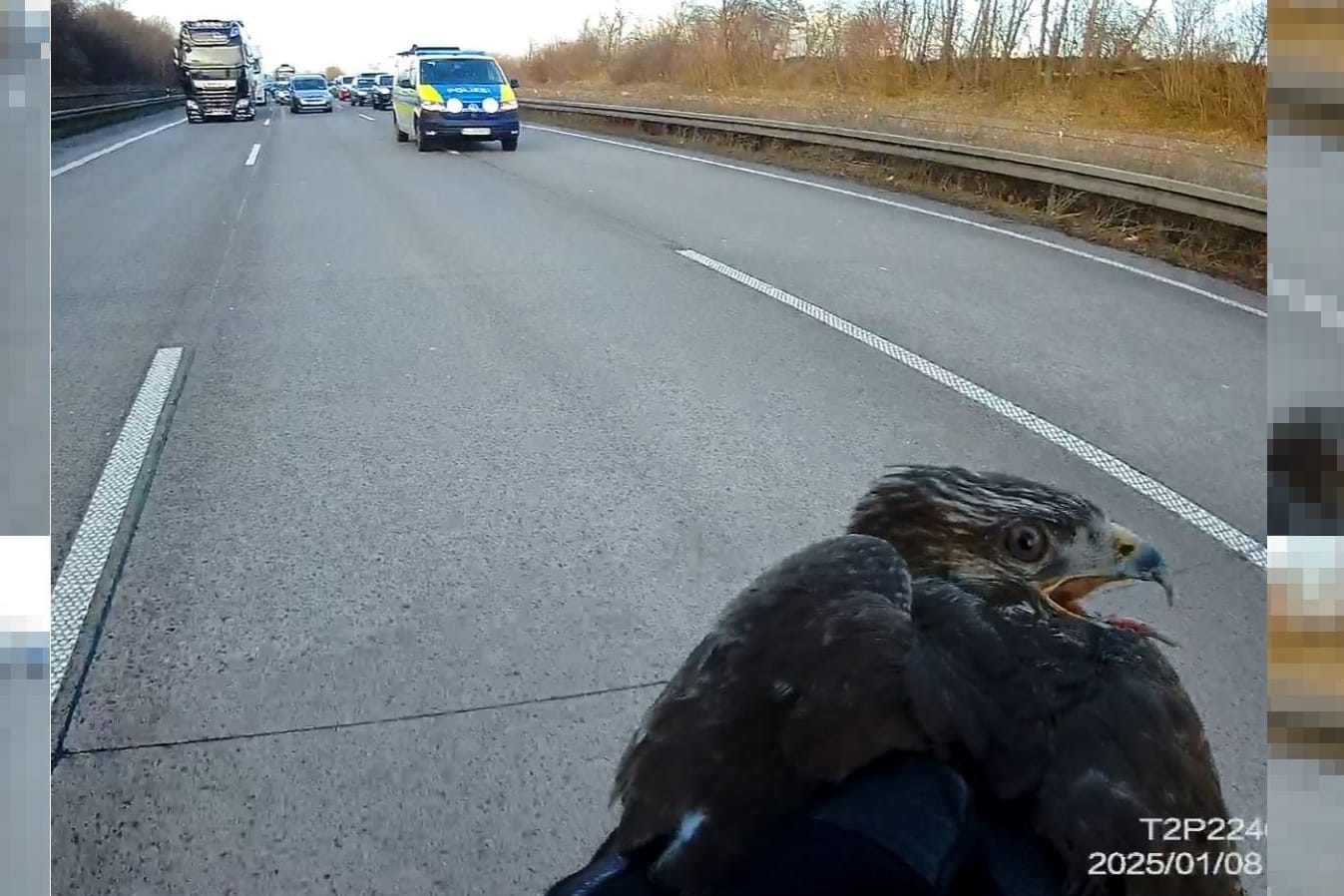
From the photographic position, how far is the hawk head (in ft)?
3.61

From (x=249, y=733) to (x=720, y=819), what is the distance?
1.55m

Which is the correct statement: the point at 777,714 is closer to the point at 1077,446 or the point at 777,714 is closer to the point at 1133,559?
the point at 1133,559

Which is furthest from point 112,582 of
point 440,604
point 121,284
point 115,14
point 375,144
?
point 375,144

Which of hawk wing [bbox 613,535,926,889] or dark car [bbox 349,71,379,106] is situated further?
dark car [bbox 349,71,379,106]

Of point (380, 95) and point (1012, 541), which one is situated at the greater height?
point (380, 95)

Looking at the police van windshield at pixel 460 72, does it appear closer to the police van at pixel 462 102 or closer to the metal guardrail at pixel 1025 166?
the police van at pixel 462 102

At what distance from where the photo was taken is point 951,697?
3.34 ft

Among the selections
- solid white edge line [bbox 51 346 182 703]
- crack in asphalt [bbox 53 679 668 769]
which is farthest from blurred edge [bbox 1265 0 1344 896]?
solid white edge line [bbox 51 346 182 703]

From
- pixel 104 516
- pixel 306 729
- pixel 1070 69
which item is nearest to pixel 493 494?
pixel 104 516

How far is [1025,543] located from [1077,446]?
186 cm

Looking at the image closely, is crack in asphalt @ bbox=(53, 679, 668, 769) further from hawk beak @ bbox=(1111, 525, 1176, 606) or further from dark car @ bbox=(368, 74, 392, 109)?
dark car @ bbox=(368, 74, 392, 109)

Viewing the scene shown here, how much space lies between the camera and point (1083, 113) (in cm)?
280

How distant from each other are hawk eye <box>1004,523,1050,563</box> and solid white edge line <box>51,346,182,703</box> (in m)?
1.26

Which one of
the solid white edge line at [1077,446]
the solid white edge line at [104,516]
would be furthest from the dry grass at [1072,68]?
the solid white edge line at [104,516]
